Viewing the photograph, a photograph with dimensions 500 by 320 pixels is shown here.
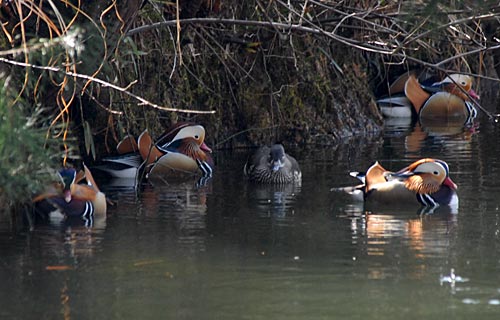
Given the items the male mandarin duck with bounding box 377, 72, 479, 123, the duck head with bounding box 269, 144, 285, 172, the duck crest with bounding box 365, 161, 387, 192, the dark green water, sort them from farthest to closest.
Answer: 1. the male mandarin duck with bounding box 377, 72, 479, 123
2. the duck head with bounding box 269, 144, 285, 172
3. the duck crest with bounding box 365, 161, 387, 192
4. the dark green water

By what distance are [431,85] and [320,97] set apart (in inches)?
126

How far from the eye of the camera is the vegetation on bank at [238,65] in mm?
9508

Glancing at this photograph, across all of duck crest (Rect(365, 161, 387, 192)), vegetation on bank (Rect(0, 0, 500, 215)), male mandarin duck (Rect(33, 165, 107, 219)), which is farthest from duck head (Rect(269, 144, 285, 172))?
male mandarin duck (Rect(33, 165, 107, 219))

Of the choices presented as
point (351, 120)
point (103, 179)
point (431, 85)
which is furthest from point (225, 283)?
point (431, 85)

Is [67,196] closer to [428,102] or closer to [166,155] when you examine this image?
[166,155]

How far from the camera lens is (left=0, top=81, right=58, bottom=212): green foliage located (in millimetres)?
6086

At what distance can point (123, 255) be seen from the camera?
7.99m

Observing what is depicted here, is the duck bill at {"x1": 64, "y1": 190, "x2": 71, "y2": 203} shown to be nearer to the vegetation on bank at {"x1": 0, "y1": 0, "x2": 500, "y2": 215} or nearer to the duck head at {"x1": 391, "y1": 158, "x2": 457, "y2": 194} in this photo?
the vegetation on bank at {"x1": 0, "y1": 0, "x2": 500, "y2": 215}

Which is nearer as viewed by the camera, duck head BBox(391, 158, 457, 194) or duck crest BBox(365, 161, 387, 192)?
duck head BBox(391, 158, 457, 194)

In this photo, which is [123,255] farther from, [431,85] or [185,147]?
[431,85]

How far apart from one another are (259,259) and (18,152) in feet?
6.97

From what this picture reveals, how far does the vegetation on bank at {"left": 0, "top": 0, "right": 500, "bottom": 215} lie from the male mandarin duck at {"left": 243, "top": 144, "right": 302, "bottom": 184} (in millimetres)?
899

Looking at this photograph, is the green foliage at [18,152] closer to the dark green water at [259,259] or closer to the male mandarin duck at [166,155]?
the dark green water at [259,259]

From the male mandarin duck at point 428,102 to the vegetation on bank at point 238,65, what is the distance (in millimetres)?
693
